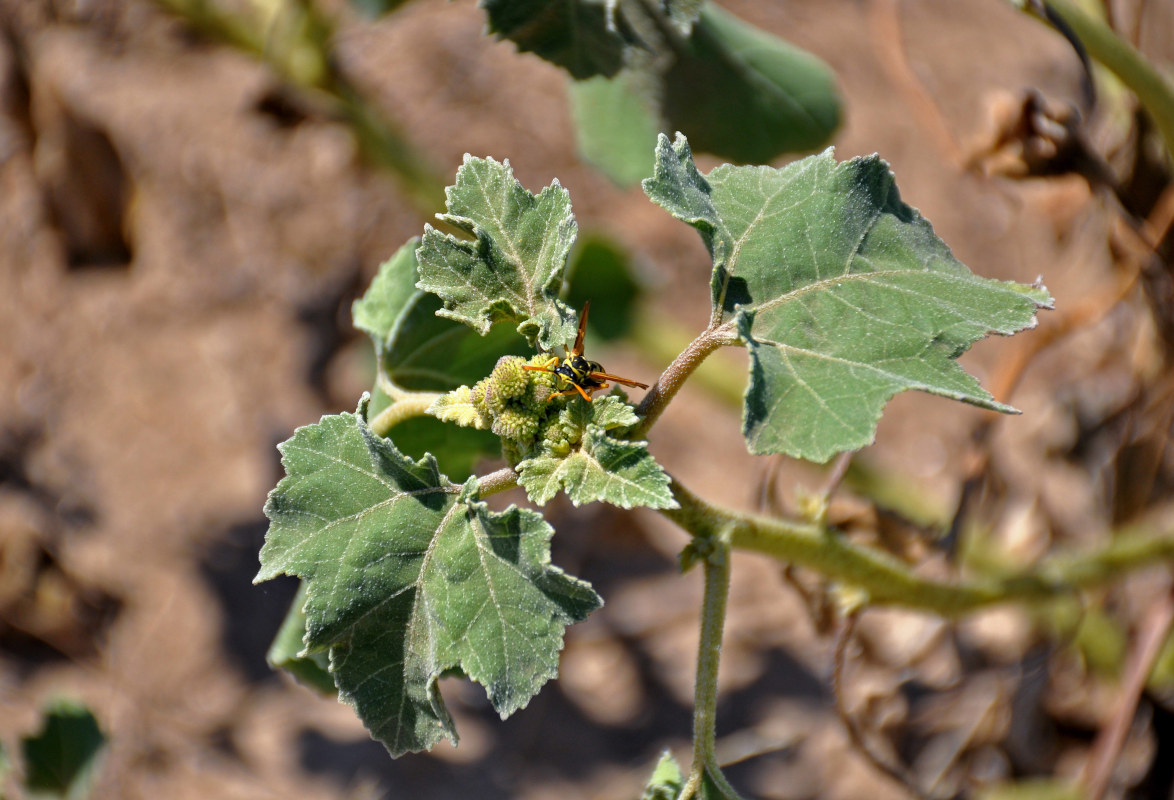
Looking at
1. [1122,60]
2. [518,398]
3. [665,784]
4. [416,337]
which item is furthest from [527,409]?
[1122,60]

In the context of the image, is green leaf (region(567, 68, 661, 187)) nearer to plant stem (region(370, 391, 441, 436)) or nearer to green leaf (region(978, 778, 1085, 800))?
plant stem (region(370, 391, 441, 436))

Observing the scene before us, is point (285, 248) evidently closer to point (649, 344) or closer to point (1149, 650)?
point (649, 344)

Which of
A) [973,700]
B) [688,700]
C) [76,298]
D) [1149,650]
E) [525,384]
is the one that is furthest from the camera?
[76,298]

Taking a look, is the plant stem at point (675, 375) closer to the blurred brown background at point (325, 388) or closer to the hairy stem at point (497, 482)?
the hairy stem at point (497, 482)

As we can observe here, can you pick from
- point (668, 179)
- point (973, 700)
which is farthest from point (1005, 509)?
point (668, 179)

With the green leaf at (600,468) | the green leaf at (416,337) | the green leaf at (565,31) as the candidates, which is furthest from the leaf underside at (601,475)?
the green leaf at (565,31)

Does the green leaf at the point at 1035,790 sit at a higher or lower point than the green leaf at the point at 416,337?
lower

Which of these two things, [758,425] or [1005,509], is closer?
[758,425]
